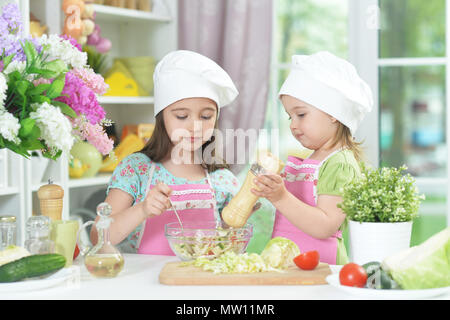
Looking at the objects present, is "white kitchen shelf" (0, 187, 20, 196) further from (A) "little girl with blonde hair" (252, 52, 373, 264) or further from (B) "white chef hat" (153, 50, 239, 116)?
(A) "little girl with blonde hair" (252, 52, 373, 264)

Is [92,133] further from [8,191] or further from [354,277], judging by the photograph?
[8,191]

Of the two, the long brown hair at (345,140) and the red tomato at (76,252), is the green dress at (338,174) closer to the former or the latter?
the long brown hair at (345,140)

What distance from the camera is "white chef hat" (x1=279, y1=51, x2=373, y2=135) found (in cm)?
176

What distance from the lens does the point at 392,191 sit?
1.30 metres

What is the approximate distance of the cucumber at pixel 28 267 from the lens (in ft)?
4.05

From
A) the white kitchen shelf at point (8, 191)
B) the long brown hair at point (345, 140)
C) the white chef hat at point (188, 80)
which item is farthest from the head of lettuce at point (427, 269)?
the white kitchen shelf at point (8, 191)

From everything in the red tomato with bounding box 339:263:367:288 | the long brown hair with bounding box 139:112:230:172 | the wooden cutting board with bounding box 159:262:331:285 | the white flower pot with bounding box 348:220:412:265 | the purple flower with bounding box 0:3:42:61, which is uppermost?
the purple flower with bounding box 0:3:42:61

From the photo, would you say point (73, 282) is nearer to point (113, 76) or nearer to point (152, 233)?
point (152, 233)

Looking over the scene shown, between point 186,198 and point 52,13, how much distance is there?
1.24 metres

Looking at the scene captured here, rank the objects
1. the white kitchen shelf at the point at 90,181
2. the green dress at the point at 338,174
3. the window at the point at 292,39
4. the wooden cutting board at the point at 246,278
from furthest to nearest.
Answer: the window at the point at 292,39 < the white kitchen shelf at the point at 90,181 < the green dress at the point at 338,174 < the wooden cutting board at the point at 246,278

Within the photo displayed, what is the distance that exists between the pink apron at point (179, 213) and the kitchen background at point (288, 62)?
3.15ft

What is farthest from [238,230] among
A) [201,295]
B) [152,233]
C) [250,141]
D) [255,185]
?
[250,141]

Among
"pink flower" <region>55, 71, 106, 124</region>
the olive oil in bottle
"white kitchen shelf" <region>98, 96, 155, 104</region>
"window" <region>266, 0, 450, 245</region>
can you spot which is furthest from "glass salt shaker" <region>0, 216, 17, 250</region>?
"window" <region>266, 0, 450, 245</region>

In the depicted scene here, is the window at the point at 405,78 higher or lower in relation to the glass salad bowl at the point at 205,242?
higher
